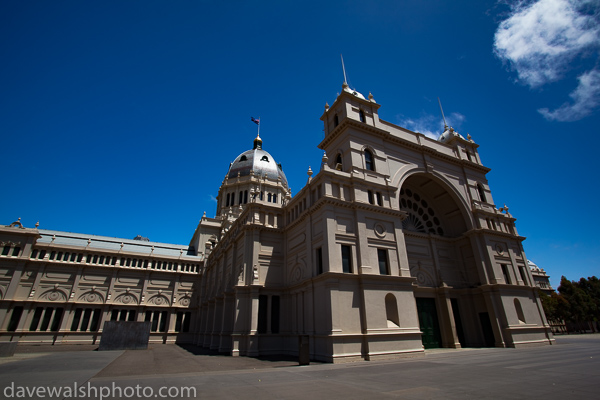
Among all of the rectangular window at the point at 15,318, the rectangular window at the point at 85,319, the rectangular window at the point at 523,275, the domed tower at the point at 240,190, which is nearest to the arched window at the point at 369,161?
the rectangular window at the point at 523,275

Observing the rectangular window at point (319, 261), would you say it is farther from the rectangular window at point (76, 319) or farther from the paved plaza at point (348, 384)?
the rectangular window at point (76, 319)

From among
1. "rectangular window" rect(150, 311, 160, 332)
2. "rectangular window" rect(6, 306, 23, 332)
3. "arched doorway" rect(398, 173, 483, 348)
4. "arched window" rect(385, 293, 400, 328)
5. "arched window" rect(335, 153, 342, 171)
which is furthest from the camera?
"rectangular window" rect(150, 311, 160, 332)

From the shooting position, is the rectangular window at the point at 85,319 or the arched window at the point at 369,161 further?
the rectangular window at the point at 85,319

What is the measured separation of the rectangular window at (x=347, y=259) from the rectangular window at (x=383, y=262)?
2.53 metres

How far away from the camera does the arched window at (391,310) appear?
2173 centimetres

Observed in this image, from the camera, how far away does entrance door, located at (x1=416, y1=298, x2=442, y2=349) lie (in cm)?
2720

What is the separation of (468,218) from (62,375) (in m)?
34.6

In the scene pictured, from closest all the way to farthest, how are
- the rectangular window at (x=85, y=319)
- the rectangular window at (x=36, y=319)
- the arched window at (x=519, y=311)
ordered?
1. the arched window at (x=519, y=311)
2. the rectangular window at (x=36, y=319)
3. the rectangular window at (x=85, y=319)

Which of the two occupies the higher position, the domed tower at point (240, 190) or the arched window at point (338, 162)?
the domed tower at point (240, 190)

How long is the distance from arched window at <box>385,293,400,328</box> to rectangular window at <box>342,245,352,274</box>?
3500mm

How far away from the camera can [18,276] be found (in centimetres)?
4103

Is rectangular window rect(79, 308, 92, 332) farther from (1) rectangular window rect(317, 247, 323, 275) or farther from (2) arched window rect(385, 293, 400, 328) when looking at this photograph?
(2) arched window rect(385, 293, 400, 328)

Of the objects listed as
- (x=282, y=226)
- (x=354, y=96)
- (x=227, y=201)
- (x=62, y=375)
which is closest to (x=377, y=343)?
(x=282, y=226)

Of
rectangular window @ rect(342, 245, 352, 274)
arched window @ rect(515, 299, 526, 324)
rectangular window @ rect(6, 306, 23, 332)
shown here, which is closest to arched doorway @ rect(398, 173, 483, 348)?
arched window @ rect(515, 299, 526, 324)
